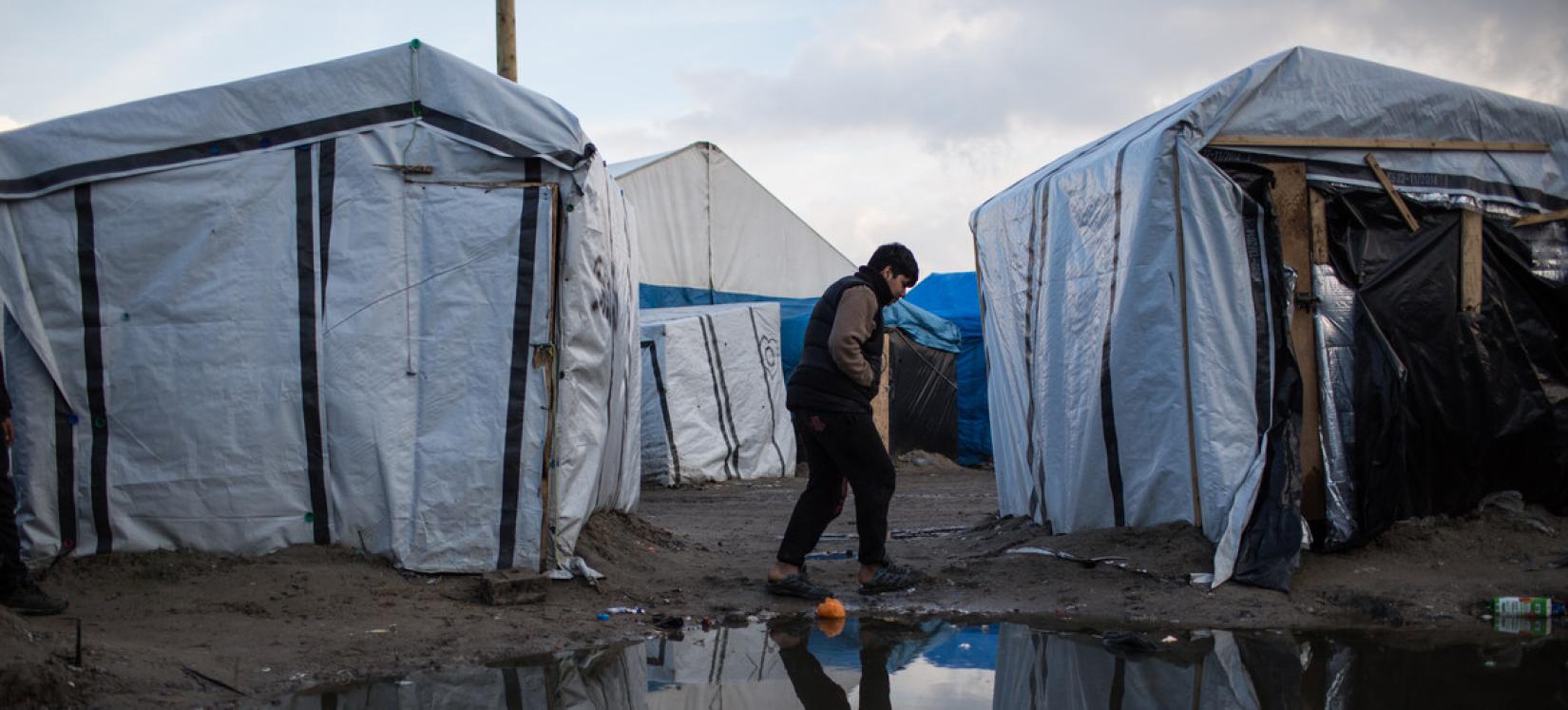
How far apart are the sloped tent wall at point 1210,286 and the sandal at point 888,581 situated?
1.15 m

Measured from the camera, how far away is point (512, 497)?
5.24 metres

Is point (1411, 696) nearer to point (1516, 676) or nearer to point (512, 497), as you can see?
point (1516, 676)

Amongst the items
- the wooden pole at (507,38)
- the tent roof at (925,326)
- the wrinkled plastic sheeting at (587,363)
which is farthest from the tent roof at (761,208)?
the wrinkled plastic sheeting at (587,363)

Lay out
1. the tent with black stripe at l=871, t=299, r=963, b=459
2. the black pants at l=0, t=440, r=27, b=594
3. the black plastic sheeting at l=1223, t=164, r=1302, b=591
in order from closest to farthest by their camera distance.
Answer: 1. the black pants at l=0, t=440, r=27, b=594
2. the black plastic sheeting at l=1223, t=164, r=1302, b=591
3. the tent with black stripe at l=871, t=299, r=963, b=459

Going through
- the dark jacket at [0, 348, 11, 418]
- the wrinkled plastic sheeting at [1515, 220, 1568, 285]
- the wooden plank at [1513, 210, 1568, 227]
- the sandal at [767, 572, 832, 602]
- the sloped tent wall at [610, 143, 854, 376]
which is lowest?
the sandal at [767, 572, 832, 602]

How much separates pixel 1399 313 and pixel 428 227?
436 centimetres

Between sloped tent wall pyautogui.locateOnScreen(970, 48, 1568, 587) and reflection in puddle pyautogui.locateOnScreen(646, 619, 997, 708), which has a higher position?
sloped tent wall pyautogui.locateOnScreen(970, 48, 1568, 587)

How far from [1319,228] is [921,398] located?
11.1 m

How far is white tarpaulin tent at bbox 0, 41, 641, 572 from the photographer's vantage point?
5090 mm

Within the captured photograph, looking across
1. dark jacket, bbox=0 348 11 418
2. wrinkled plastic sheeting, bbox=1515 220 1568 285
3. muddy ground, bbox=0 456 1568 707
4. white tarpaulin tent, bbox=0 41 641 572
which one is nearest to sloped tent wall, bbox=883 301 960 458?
muddy ground, bbox=0 456 1568 707

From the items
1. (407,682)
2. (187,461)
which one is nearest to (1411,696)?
(407,682)

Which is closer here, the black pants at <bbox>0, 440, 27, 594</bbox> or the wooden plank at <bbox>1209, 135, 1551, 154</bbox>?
the black pants at <bbox>0, 440, 27, 594</bbox>

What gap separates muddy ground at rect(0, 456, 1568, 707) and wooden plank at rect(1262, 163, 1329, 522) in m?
0.31

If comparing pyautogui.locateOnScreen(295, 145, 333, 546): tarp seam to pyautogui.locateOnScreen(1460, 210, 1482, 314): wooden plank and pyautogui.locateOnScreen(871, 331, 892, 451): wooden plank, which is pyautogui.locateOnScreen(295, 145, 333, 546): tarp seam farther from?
pyautogui.locateOnScreen(871, 331, 892, 451): wooden plank
